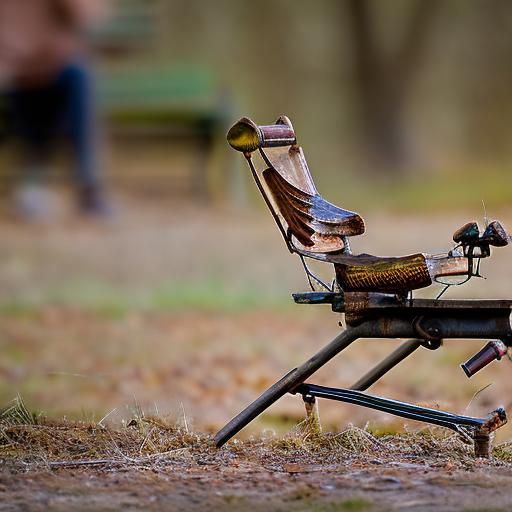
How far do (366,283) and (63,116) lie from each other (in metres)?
9.63

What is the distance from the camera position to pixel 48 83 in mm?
12039

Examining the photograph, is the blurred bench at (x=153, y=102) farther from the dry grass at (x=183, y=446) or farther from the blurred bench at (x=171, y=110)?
the dry grass at (x=183, y=446)

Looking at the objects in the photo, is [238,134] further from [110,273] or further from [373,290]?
[110,273]

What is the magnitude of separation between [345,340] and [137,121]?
11.1 metres

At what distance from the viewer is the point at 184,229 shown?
11875mm

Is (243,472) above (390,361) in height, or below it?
below

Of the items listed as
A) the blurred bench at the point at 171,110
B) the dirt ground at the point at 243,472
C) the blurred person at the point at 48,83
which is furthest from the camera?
the blurred bench at the point at 171,110

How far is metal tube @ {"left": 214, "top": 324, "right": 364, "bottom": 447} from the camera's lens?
3297 mm

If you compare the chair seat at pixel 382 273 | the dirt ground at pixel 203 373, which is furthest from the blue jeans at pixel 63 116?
the chair seat at pixel 382 273

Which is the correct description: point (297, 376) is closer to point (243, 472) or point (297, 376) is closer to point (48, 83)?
point (243, 472)

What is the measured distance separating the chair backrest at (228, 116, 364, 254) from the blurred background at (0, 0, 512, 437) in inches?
37.7

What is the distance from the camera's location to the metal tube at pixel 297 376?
3297 mm

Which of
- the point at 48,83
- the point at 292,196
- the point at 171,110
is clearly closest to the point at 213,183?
the point at 171,110

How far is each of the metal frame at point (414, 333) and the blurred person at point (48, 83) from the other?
881 cm
